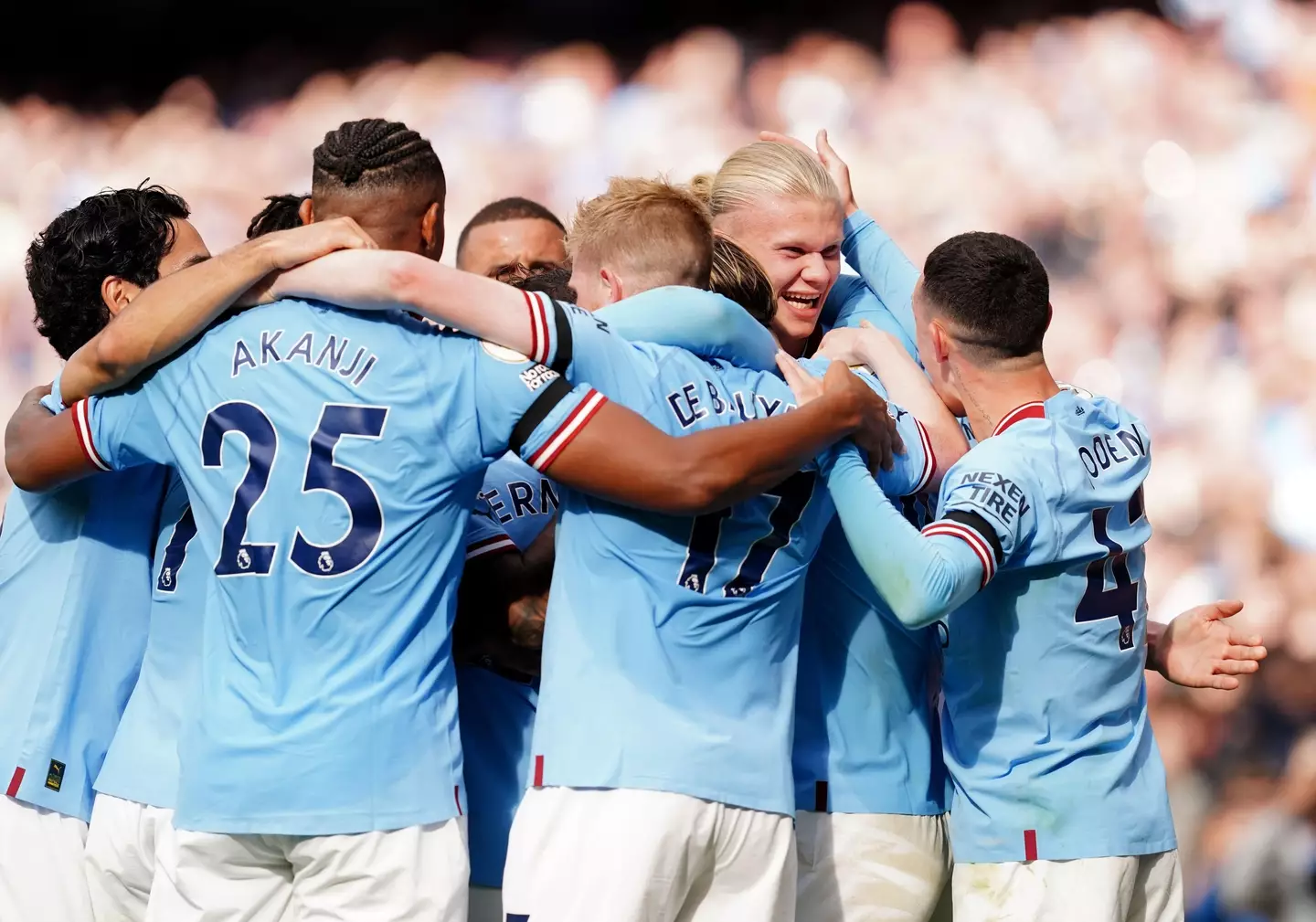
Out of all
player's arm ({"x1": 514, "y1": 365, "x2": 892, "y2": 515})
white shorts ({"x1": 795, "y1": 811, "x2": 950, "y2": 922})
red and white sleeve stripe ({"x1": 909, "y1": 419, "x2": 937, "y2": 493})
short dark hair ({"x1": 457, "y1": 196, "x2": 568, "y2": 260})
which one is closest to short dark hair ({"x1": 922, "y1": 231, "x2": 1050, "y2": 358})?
red and white sleeve stripe ({"x1": 909, "y1": 419, "x2": 937, "y2": 493})

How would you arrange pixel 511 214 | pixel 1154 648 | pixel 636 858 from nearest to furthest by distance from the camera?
pixel 636 858
pixel 1154 648
pixel 511 214

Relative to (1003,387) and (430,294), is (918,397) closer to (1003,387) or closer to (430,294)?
(1003,387)

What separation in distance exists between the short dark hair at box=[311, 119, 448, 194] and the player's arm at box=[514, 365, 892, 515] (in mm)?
616

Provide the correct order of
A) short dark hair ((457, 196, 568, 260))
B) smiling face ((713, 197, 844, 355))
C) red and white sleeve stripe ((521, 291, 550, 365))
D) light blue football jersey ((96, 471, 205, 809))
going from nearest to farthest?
red and white sleeve stripe ((521, 291, 550, 365)), light blue football jersey ((96, 471, 205, 809)), smiling face ((713, 197, 844, 355)), short dark hair ((457, 196, 568, 260))

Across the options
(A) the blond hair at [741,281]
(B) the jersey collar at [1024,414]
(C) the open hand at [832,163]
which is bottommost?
(B) the jersey collar at [1024,414]

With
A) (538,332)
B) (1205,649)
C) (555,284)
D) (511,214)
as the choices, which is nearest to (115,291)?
(555,284)

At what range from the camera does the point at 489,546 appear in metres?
3.24

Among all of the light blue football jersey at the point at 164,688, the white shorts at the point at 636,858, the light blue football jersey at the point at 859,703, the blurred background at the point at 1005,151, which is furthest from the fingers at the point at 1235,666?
Answer: the blurred background at the point at 1005,151

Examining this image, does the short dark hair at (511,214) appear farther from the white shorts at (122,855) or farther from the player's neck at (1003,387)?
the white shorts at (122,855)

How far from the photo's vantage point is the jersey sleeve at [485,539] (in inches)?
127

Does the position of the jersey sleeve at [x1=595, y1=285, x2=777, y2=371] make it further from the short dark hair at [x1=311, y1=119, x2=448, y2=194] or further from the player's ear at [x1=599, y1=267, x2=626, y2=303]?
the short dark hair at [x1=311, y1=119, x2=448, y2=194]

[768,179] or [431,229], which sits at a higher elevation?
[768,179]

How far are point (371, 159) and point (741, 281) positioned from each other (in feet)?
2.85

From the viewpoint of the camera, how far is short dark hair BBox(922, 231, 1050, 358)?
129 inches
